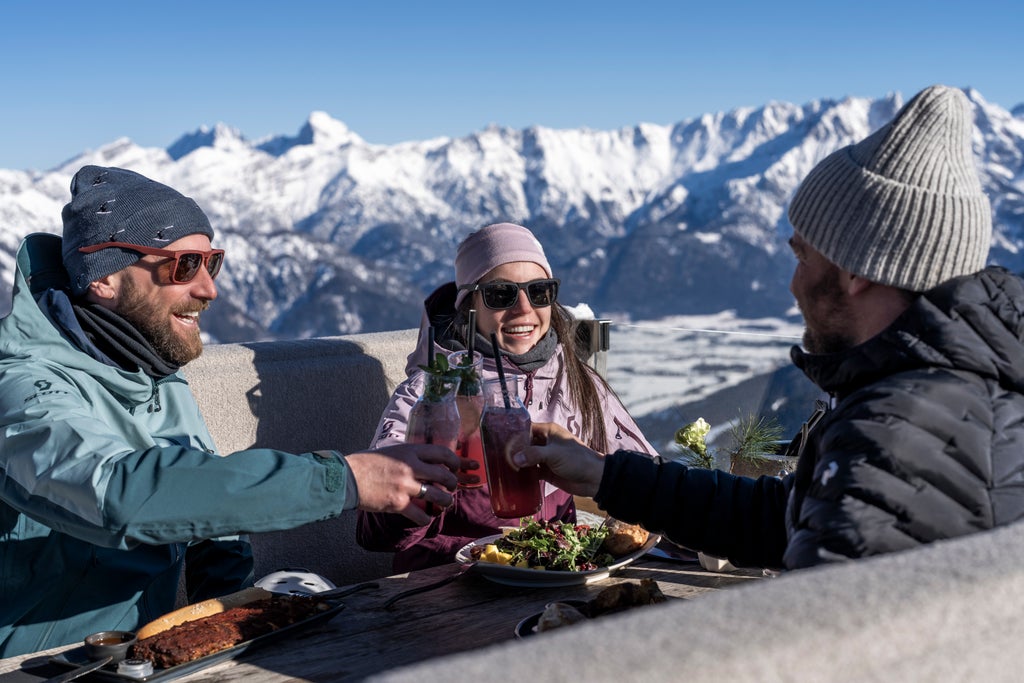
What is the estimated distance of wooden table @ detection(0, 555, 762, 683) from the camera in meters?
1.84

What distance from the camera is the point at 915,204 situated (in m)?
1.71

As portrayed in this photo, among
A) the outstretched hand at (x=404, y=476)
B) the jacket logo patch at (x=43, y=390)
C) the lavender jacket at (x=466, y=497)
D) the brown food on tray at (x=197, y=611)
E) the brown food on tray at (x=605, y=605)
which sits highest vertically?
the jacket logo patch at (x=43, y=390)

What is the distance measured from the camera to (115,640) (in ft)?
6.14

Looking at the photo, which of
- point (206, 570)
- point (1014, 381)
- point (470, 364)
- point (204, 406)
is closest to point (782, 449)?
point (470, 364)

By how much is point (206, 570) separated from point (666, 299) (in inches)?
6765

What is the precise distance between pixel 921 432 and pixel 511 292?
86.9 inches

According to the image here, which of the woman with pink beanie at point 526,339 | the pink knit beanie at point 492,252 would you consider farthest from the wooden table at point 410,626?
the pink knit beanie at point 492,252

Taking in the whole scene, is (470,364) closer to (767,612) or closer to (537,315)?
(537,315)

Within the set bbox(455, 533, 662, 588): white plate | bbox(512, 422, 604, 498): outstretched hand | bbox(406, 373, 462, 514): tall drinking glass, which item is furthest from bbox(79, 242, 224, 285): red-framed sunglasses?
bbox(455, 533, 662, 588): white plate

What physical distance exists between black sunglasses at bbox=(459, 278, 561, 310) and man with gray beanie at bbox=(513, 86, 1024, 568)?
1.75 m

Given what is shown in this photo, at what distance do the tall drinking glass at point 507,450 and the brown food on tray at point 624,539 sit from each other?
0.61ft

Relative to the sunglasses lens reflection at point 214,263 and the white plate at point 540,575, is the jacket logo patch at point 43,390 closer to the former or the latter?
the sunglasses lens reflection at point 214,263

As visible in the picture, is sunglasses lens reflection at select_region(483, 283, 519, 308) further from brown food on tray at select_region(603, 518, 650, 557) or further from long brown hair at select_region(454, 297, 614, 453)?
brown food on tray at select_region(603, 518, 650, 557)

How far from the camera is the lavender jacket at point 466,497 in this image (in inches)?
116
